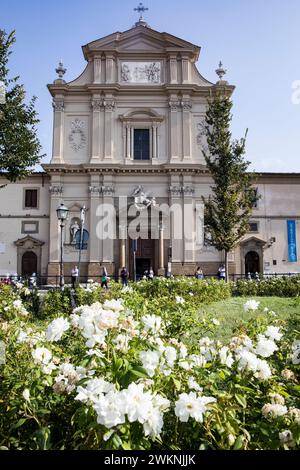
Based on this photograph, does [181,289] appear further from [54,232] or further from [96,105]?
[96,105]

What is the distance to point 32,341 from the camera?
3.35m

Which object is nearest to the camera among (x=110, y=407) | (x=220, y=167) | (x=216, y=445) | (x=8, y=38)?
(x=110, y=407)

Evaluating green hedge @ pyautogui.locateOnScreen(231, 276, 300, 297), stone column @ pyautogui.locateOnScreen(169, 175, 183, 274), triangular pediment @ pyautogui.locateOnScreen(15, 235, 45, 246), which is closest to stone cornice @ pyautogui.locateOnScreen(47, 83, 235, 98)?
stone column @ pyautogui.locateOnScreen(169, 175, 183, 274)

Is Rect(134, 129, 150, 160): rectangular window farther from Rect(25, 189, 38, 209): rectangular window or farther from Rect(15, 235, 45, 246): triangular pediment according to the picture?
Rect(15, 235, 45, 246): triangular pediment

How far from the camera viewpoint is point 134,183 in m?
29.0

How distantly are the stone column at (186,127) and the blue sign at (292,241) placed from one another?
966 centimetres

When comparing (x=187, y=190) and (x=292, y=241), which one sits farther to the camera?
(x=292, y=241)

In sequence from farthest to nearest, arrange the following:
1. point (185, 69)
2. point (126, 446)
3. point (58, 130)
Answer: point (185, 69) < point (58, 130) < point (126, 446)

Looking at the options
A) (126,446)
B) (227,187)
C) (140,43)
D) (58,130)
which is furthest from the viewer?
(140,43)

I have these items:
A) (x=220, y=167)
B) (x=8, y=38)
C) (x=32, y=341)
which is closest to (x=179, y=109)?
(x=220, y=167)

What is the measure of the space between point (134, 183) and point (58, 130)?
7243 mm

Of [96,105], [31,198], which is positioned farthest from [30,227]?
[96,105]

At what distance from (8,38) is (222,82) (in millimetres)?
19688
